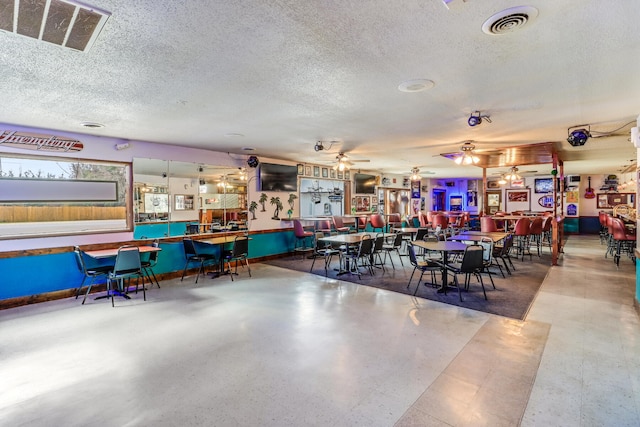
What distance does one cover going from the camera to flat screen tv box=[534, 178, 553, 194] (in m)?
13.4

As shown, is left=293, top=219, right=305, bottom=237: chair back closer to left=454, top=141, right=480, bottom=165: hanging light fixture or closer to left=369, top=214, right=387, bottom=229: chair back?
left=369, top=214, right=387, bottom=229: chair back

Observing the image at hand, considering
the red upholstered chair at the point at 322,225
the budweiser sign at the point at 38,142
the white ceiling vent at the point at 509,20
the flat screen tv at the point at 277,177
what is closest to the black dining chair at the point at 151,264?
the budweiser sign at the point at 38,142

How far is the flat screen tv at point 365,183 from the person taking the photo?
10486 millimetres

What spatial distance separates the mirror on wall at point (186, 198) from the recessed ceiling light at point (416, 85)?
15.6 feet

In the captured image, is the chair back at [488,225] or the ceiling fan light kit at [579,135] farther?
the chair back at [488,225]

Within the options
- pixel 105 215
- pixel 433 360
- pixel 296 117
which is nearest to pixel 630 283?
pixel 433 360

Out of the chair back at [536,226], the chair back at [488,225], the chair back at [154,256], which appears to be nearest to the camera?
the chair back at [154,256]

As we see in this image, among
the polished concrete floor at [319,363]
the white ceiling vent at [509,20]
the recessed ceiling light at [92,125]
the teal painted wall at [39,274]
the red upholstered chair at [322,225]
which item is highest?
the recessed ceiling light at [92,125]

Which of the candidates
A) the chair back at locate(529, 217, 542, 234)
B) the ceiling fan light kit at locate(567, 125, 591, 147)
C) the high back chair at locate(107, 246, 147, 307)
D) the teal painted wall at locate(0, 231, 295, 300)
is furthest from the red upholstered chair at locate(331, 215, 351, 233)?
the ceiling fan light kit at locate(567, 125, 591, 147)

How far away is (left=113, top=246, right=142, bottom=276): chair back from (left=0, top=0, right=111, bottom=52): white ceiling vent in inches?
117

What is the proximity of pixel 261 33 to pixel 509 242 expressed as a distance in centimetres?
532

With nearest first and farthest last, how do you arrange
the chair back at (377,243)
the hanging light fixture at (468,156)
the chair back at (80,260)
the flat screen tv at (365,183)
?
1. the chair back at (80,260)
2. the hanging light fixture at (468,156)
3. the chair back at (377,243)
4. the flat screen tv at (365,183)

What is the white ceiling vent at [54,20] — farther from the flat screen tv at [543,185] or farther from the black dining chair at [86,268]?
the flat screen tv at [543,185]

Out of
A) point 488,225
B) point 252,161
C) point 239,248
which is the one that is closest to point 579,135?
point 488,225
